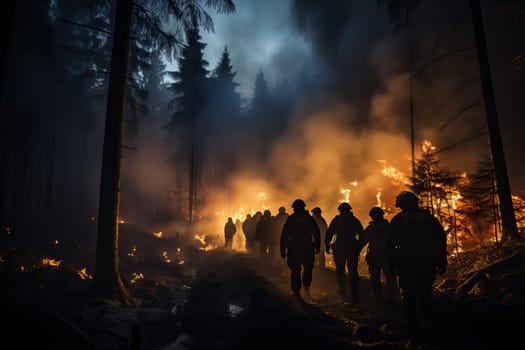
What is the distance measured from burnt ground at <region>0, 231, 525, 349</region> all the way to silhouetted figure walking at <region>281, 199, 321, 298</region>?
1.58 ft

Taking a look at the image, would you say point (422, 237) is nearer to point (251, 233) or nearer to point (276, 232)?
point (276, 232)

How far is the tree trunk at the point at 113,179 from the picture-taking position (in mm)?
7078

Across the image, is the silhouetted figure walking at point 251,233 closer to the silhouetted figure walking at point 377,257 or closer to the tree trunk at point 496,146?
the silhouetted figure walking at point 377,257

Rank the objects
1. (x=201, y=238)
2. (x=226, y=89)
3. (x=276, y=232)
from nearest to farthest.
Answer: (x=276, y=232)
(x=201, y=238)
(x=226, y=89)

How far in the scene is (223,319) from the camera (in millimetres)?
6297

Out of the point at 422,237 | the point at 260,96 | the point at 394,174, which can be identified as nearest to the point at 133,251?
the point at 422,237

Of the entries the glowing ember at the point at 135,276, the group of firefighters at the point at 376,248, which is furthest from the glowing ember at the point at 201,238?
the glowing ember at the point at 135,276

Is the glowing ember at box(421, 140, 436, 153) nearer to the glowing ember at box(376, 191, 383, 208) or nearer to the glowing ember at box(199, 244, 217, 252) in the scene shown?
the glowing ember at box(376, 191, 383, 208)

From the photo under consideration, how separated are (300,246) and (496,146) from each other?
749 centimetres

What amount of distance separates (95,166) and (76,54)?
20792mm

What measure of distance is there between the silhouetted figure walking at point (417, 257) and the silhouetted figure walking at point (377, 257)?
2.88 metres

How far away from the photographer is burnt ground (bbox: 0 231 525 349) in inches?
153

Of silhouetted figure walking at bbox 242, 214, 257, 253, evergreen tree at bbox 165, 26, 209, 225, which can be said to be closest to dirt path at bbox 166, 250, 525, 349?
silhouetted figure walking at bbox 242, 214, 257, 253

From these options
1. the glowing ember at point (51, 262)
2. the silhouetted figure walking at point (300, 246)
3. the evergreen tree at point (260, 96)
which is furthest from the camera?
the evergreen tree at point (260, 96)
